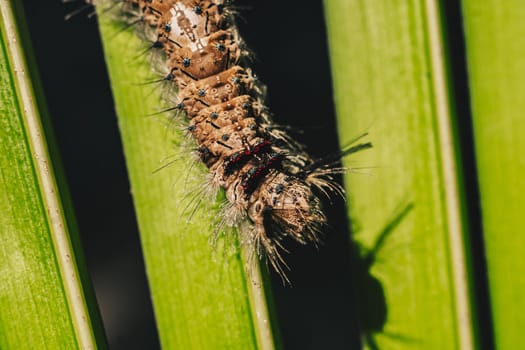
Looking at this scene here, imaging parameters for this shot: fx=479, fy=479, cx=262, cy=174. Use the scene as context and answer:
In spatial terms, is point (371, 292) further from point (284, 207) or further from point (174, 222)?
point (174, 222)

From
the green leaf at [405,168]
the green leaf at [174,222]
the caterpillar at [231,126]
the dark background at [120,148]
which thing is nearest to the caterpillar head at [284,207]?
the caterpillar at [231,126]

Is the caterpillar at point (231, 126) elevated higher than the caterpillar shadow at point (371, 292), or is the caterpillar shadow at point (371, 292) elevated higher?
the caterpillar at point (231, 126)

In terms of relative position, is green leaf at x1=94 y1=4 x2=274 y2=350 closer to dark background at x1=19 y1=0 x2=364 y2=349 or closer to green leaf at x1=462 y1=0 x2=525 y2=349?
dark background at x1=19 y1=0 x2=364 y2=349

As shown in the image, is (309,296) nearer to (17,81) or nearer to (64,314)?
(64,314)

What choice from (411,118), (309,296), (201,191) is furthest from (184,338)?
(411,118)

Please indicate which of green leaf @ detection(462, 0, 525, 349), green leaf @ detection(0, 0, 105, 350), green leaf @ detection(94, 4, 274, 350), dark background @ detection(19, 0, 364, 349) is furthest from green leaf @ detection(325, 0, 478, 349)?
green leaf @ detection(0, 0, 105, 350)

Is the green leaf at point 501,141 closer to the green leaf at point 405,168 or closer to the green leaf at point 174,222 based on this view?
the green leaf at point 405,168
